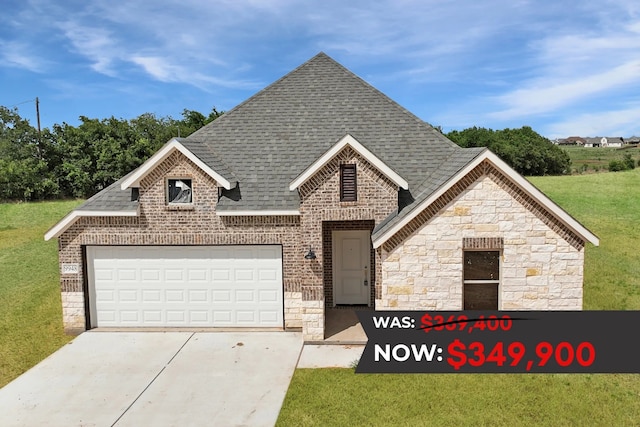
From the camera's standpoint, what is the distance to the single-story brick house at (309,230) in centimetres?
1286

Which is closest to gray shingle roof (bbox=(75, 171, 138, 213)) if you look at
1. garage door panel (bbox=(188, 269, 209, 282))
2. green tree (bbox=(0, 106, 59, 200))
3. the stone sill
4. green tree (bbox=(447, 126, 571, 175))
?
the stone sill

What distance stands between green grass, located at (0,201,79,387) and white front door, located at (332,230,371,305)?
863 centimetres

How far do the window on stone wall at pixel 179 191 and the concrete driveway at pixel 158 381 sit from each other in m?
4.07

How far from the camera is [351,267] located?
16.8 meters

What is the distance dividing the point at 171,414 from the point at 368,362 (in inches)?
183

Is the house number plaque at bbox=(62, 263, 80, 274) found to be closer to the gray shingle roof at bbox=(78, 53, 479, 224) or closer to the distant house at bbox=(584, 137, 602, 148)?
the gray shingle roof at bbox=(78, 53, 479, 224)

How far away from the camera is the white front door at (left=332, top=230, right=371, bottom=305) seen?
54.1 ft

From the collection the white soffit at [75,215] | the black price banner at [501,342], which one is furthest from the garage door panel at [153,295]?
the black price banner at [501,342]

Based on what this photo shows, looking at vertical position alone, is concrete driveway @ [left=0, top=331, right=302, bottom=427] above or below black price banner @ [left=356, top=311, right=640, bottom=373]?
below

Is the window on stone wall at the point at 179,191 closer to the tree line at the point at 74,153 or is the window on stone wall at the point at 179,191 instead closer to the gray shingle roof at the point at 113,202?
the gray shingle roof at the point at 113,202

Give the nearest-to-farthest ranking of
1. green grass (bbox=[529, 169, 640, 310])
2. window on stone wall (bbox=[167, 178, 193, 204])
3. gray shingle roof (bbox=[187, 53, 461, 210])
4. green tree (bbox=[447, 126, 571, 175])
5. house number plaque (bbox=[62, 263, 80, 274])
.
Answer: window on stone wall (bbox=[167, 178, 193, 204]), house number plaque (bbox=[62, 263, 80, 274]), gray shingle roof (bbox=[187, 53, 461, 210]), green grass (bbox=[529, 169, 640, 310]), green tree (bbox=[447, 126, 571, 175])

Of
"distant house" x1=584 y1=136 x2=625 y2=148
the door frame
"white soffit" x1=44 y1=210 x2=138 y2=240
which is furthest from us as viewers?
"distant house" x1=584 y1=136 x2=625 y2=148

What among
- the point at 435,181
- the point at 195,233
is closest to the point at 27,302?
the point at 195,233

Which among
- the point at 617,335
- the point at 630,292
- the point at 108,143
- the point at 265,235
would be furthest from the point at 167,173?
the point at 108,143
